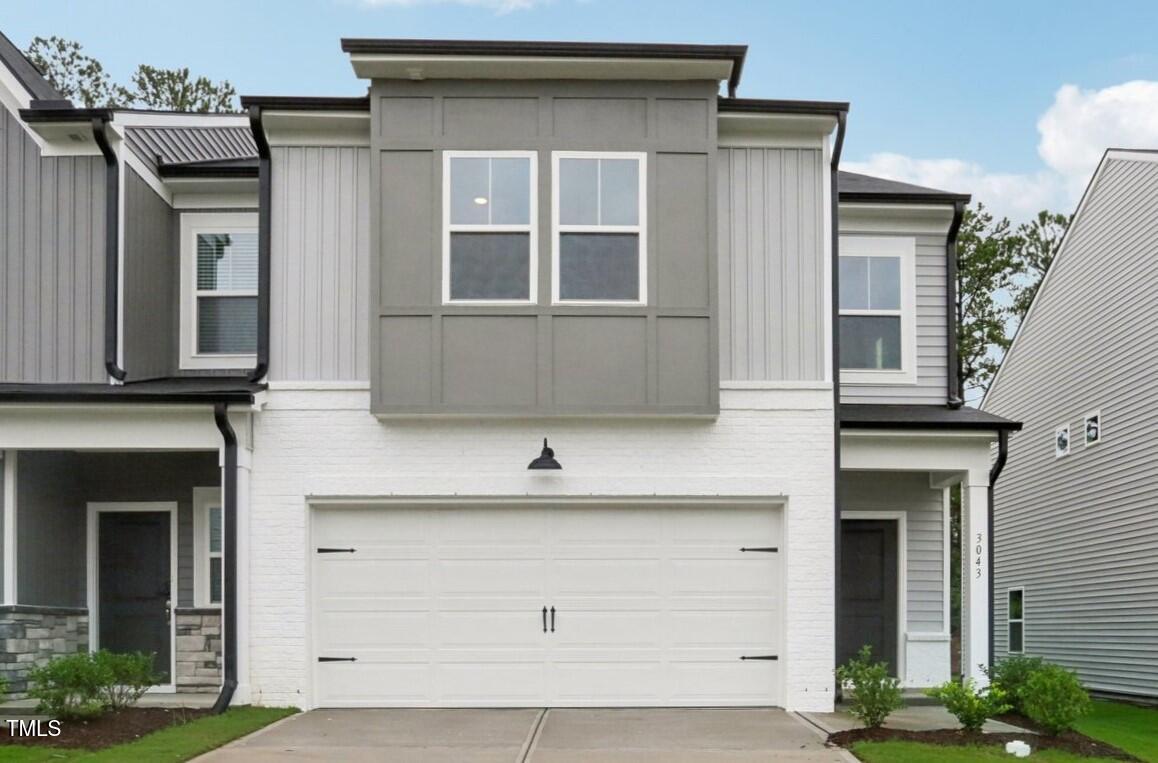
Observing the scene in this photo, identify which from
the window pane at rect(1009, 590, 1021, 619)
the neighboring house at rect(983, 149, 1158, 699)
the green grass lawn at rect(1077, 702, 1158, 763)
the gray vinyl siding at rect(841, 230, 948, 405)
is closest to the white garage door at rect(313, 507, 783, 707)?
the gray vinyl siding at rect(841, 230, 948, 405)

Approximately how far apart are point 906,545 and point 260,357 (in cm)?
750

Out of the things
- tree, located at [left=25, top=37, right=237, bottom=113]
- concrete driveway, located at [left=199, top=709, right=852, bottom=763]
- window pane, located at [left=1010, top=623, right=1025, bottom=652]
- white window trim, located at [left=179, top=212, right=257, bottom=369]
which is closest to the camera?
concrete driveway, located at [left=199, top=709, right=852, bottom=763]

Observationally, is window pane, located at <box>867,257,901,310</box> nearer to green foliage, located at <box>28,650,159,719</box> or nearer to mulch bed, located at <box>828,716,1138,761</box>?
mulch bed, located at <box>828,716,1138,761</box>

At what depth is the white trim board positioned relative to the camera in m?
14.5

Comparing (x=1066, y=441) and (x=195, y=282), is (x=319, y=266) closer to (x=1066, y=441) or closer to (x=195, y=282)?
(x=195, y=282)

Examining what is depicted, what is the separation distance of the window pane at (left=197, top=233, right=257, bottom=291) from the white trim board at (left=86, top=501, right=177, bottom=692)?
243cm

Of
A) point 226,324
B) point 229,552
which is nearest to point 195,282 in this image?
point 226,324

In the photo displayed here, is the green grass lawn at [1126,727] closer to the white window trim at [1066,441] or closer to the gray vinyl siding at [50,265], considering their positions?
the white window trim at [1066,441]

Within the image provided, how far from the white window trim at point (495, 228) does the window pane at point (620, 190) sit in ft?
2.15

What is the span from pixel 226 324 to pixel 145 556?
8.60 feet

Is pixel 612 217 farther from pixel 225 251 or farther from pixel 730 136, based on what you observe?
pixel 225 251

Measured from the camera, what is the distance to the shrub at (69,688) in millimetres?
11172

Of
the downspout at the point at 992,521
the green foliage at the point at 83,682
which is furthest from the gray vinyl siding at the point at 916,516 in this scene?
the green foliage at the point at 83,682

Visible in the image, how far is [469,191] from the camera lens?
13.2 metres
